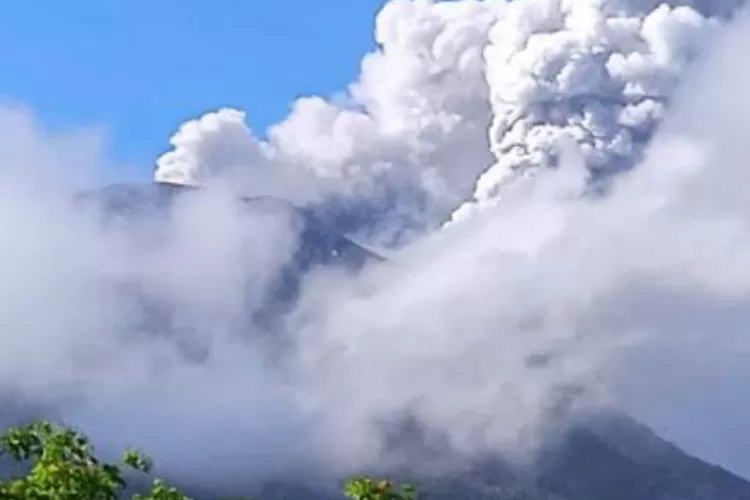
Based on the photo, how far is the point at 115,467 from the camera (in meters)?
19.4

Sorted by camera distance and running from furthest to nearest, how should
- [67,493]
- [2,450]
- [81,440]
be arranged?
[2,450] → [81,440] → [67,493]

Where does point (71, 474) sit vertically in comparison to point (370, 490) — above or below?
below

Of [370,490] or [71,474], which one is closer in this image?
[71,474]

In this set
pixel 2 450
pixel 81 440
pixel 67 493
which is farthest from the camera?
pixel 2 450

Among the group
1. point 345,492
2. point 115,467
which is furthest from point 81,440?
point 345,492

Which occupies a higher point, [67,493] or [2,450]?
[2,450]

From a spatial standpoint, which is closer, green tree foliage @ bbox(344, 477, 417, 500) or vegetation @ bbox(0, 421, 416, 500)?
vegetation @ bbox(0, 421, 416, 500)

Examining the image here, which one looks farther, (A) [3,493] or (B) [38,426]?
(B) [38,426]

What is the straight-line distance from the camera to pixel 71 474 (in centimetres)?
1872

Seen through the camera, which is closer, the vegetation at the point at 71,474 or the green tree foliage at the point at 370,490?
the vegetation at the point at 71,474

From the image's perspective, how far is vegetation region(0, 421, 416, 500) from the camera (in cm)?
1867

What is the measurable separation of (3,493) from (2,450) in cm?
248

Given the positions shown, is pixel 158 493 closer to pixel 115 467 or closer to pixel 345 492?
pixel 115 467

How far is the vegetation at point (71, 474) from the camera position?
18.7m
